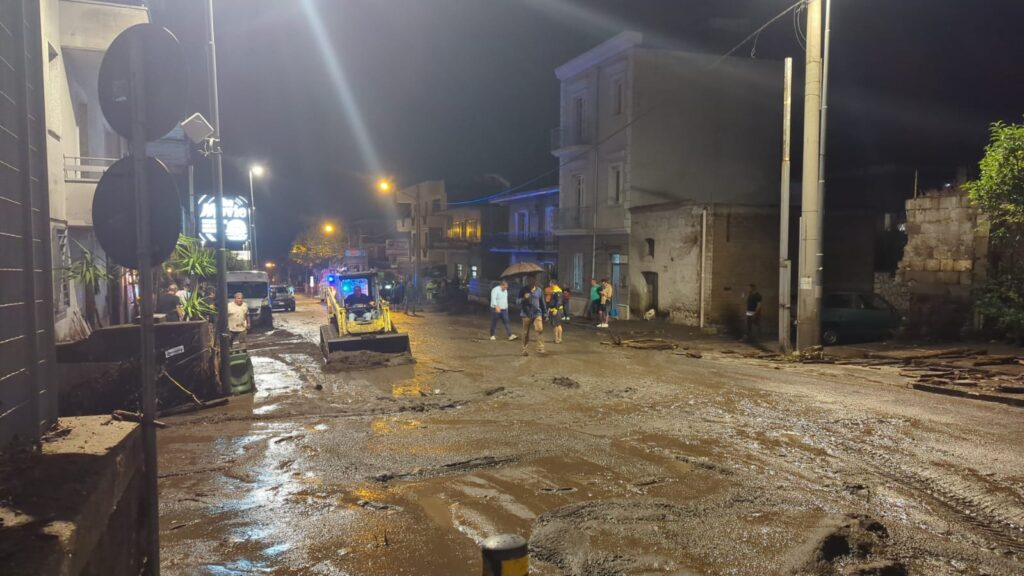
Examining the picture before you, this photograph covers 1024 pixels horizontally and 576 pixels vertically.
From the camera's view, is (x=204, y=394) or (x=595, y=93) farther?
(x=595, y=93)

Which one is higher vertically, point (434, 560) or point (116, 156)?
point (116, 156)

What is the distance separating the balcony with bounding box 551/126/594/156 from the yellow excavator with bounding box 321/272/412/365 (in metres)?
15.9

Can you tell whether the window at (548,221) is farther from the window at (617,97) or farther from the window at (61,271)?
the window at (61,271)

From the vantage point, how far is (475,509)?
572 centimetres

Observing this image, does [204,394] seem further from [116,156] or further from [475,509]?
[116,156]

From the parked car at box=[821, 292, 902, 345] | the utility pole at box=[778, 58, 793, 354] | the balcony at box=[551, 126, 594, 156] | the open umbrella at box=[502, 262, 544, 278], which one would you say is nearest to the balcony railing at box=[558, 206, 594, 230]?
the balcony at box=[551, 126, 594, 156]

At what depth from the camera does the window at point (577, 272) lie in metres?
31.5

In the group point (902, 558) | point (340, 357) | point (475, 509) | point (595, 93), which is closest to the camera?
point (902, 558)

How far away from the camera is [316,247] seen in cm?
7112

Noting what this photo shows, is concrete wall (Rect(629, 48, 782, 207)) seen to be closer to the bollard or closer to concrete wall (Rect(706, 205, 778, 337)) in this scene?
concrete wall (Rect(706, 205, 778, 337))

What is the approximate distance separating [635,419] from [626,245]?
19322mm

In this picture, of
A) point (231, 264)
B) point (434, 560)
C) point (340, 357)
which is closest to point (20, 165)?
point (434, 560)

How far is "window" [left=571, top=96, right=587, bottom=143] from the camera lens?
3136 centimetres

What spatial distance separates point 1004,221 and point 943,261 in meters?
1.92
